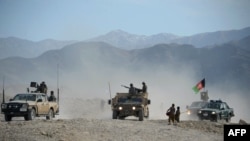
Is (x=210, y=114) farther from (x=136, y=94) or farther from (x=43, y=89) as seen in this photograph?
(x=43, y=89)

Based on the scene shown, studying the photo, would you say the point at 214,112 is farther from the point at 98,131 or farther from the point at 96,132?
the point at 96,132

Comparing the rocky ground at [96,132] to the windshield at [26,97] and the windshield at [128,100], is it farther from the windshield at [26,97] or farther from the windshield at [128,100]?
the windshield at [26,97]

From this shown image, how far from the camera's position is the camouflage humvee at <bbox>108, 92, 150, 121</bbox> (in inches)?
1183

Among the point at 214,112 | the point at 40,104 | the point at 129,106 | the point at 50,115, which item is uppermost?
the point at 40,104

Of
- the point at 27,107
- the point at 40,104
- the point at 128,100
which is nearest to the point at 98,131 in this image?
the point at 27,107

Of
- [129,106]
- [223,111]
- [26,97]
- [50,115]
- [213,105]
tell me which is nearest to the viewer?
[26,97]

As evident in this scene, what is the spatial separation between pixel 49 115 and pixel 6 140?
11.8 meters

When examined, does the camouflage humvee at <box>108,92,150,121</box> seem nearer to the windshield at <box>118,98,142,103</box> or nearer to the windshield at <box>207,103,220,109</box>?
the windshield at <box>118,98,142,103</box>

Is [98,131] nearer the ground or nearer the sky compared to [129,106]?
nearer the ground

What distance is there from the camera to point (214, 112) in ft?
114

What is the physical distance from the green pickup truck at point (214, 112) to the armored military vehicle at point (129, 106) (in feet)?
19.2

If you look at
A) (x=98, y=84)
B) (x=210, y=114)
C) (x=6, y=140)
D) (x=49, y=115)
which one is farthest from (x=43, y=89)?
(x=98, y=84)

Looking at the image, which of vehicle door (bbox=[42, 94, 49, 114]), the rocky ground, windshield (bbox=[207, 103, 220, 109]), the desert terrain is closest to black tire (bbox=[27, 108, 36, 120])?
vehicle door (bbox=[42, 94, 49, 114])

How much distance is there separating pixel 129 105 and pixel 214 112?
7.67 m
